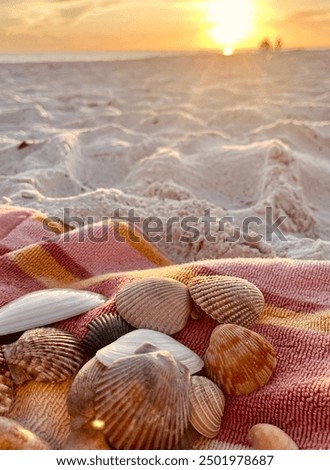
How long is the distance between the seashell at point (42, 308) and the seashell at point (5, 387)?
0.12m

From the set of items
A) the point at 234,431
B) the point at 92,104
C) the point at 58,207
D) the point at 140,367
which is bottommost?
the point at 234,431

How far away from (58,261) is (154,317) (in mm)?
576

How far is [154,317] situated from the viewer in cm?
118

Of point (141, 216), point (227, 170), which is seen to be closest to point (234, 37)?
point (227, 170)

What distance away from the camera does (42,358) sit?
1.06m

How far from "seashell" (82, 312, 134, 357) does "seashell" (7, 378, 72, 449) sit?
0.33 feet

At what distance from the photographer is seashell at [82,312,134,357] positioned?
3.67 feet

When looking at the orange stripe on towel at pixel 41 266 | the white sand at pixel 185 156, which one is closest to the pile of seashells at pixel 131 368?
the orange stripe on towel at pixel 41 266

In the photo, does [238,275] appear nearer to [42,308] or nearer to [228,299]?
[228,299]

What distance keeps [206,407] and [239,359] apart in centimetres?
15

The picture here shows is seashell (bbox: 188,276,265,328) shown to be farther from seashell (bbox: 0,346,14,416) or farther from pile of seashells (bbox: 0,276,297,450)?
seashell (bbox: 0,346,14,416)

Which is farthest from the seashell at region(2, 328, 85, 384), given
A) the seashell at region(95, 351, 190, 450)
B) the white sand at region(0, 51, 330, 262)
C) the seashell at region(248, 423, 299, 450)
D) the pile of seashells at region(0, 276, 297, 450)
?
the white sand at region(0, 51, 330, 262)

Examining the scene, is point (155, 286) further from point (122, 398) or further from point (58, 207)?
point (58, 207)

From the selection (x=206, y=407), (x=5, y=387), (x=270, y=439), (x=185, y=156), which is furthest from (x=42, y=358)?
(x=185, y=156)
